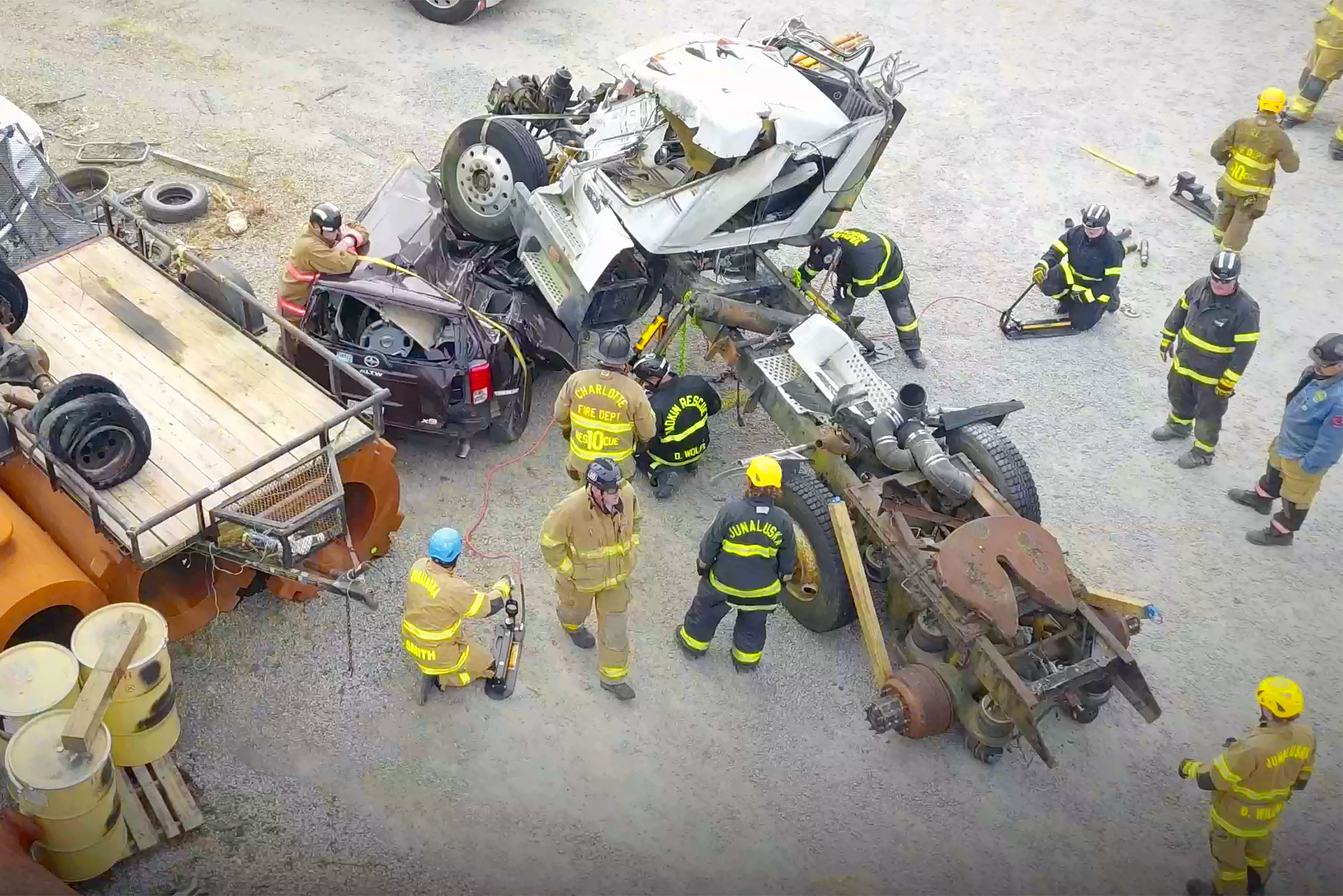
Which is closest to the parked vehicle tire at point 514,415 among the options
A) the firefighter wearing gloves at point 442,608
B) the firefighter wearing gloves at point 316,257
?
the firefighter wearing gloves at point 316,257

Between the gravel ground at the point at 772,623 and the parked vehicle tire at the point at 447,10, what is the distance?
0.61 ft

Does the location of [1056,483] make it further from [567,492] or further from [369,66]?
[369,66]

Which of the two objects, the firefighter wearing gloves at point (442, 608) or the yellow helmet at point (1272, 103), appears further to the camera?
the yellow helmet at point (1272, 103)

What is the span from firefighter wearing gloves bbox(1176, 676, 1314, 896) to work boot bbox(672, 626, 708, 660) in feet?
9.66

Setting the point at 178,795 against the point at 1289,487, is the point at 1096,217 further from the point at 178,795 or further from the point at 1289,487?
the point at 178,795

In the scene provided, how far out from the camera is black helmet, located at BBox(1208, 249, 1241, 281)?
30.0 ft

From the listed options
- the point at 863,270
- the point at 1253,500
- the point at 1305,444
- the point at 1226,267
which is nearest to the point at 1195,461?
the point at 1253,500

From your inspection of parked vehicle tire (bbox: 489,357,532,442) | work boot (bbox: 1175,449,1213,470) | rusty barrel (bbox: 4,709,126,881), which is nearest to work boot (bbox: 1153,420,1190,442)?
work boot (bbox: 1175,449,1213,470)

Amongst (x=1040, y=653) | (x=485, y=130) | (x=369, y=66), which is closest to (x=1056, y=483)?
(x=1040, y=653)

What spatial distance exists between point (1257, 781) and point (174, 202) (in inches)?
396

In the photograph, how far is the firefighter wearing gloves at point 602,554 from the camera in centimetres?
699

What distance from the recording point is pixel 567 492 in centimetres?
894

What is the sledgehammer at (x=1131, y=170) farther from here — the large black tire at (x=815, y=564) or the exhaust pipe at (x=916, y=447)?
the large black tire at (x=815, y=564)

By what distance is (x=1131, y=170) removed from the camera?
13.3m
